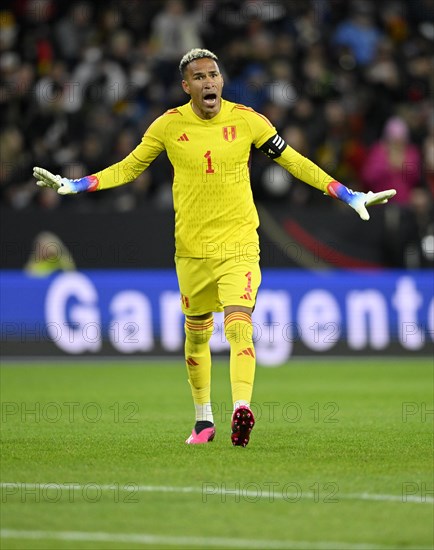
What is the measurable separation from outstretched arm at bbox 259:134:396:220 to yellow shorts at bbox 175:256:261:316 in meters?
0.69

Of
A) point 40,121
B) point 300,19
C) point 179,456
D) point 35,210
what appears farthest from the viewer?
point 300,19

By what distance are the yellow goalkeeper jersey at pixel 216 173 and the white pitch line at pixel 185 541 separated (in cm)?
327

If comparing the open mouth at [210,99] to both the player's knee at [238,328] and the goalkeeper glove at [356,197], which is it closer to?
the goalkeeper glove at [356,197]

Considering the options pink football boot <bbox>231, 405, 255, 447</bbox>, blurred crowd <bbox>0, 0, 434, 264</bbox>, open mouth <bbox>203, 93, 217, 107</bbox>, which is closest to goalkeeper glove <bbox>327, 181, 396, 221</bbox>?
Answer: open mouth <bbox>203, 93, 217, 107</bbox>

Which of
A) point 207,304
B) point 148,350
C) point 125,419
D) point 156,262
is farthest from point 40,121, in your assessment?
point 207,304

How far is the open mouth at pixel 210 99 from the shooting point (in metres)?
8.76

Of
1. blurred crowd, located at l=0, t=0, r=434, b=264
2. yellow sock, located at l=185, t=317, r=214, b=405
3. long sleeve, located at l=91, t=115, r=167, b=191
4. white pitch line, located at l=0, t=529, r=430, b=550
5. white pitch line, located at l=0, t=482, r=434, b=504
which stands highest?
blurred crowd, located at l=0, t=0, r=434, b=264

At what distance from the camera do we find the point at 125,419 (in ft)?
34.9

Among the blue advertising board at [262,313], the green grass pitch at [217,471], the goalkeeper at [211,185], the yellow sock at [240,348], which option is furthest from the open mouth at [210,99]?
the blue advertising board at [262,313]

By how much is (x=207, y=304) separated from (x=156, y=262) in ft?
30.1

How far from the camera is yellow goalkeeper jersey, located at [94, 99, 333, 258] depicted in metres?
8.85

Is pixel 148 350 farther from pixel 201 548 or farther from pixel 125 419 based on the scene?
pixel 201 548

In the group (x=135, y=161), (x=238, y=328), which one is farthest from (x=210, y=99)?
(x=238, y=328)

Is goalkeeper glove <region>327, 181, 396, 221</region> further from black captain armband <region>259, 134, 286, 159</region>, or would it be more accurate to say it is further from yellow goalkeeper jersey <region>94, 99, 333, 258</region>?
black captain armband <region>259, 134, 286, 159</region>
